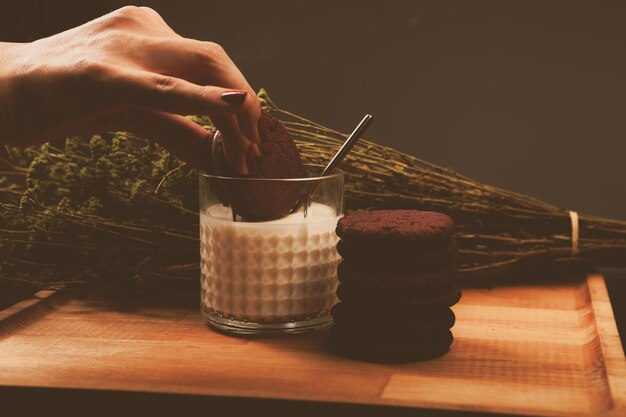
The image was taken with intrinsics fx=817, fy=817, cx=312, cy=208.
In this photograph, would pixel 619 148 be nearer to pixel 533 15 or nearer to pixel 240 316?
pixel 533 15

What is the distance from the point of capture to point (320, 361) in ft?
3.09

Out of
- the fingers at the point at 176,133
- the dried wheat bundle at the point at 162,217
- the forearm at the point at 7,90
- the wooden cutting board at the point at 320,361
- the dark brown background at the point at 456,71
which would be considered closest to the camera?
the wooden cutting board at the point at 320,361

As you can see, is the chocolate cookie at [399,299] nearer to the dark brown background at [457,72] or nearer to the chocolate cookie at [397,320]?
the chocolate cookie at [397,320]

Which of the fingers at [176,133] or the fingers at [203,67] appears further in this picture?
the fingers at [176,133]

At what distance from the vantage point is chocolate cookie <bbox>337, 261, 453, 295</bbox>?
92 cm

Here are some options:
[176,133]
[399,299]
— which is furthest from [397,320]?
[176,133]

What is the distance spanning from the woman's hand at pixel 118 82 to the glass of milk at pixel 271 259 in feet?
0.26

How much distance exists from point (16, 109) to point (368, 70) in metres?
0.82

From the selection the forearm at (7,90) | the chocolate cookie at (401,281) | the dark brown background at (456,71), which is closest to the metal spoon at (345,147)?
the chocolate cookie at (401,281)

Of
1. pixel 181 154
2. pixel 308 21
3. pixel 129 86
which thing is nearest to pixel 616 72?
pixel 308 21

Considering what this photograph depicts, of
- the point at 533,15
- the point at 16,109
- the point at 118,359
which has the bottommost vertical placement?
the point at 118,359

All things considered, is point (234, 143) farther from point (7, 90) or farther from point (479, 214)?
point (479, 214)

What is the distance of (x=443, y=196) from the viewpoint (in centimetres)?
131

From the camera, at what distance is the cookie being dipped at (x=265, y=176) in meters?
0.99
